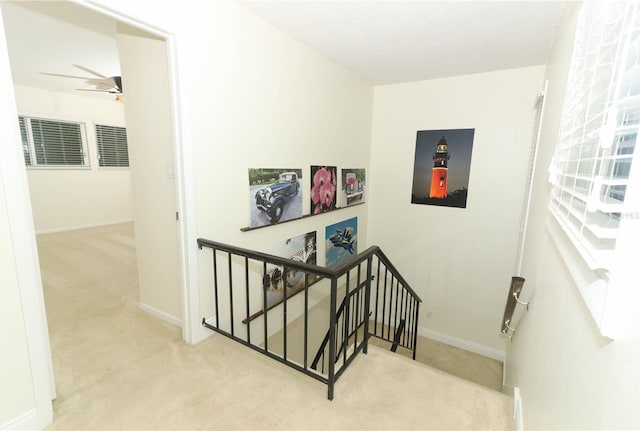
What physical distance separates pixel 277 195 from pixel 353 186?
1552mm

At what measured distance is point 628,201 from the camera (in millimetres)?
546

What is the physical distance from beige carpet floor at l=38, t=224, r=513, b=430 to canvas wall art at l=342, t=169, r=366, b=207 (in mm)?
2119

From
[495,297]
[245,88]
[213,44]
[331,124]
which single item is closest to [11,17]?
[213,44]

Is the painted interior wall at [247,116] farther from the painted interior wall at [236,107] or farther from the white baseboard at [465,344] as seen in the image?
the white baseboard at [465,344]

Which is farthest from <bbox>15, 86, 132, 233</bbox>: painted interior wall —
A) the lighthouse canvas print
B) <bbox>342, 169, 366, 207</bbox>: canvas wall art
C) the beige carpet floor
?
the lighthouse canvas print

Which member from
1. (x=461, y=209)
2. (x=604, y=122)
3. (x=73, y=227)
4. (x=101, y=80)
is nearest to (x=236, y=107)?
(x=604, y=122)

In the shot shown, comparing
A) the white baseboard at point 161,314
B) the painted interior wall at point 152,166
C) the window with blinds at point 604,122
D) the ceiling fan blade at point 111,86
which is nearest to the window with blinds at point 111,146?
the ceiling fan blade at point 111,86

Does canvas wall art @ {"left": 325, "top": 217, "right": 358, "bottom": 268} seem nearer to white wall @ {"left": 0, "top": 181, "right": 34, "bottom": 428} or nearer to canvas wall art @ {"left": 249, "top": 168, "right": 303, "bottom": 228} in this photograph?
canvas wall art @ {"left": 249, "top": 168, "right": 303, "bottom": 228}

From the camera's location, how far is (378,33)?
8.21ft

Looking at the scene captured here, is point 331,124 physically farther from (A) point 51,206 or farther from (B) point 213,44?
(A) point 51,206

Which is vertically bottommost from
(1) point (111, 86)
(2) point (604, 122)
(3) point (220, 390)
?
(3) point (220, 390)

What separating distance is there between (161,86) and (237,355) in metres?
1.98

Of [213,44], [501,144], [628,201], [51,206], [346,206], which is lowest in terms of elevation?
[51,206]

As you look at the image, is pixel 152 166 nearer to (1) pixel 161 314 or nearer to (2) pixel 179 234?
(2) pixel 179 234
